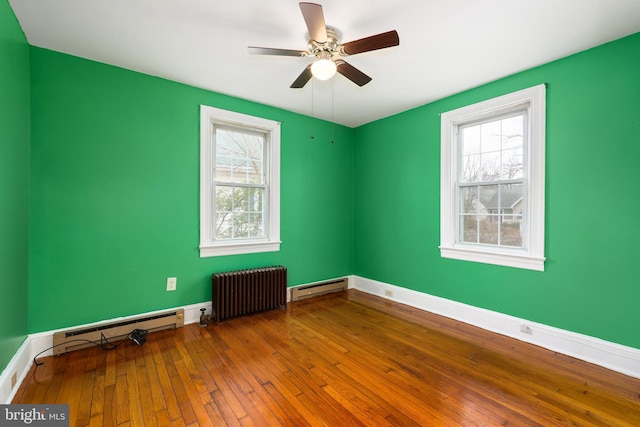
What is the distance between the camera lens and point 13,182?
200 cm

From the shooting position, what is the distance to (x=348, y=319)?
3.29 metres

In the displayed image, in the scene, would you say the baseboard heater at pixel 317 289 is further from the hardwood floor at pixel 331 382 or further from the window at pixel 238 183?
the hardwood floor at pixel 331 382

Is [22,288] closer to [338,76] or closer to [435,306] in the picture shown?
[338,76]

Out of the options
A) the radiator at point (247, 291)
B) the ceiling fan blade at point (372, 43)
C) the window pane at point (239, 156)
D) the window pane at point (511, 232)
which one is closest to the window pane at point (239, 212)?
the window pane at point (239, 156)

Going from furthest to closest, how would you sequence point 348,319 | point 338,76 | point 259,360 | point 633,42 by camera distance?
1. point 348,319
2. point 338,76
3. point 259,360
4. point 633,42

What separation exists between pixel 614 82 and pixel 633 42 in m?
0.29

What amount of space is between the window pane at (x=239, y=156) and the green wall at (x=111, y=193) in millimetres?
306

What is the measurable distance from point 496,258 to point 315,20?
112 inches

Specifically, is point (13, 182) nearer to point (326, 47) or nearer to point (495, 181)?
point (326, 47)

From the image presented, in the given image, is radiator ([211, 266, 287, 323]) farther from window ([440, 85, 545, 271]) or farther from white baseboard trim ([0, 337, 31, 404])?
window ([440, 85, 545, 271])

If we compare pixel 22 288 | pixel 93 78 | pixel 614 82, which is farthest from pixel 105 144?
pixel 614 82

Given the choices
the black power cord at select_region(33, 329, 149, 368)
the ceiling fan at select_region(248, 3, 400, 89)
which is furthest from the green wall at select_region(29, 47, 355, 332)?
the ceiling fan at select_region(248, 3, 400, 89)

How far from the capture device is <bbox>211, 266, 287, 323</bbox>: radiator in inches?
125

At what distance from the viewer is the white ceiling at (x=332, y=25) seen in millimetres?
1927
